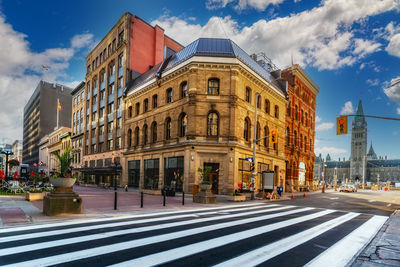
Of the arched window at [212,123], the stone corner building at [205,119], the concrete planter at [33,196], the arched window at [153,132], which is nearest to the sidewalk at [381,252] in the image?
the concrete planter at [33,196]

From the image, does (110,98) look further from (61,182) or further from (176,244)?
(176,244)

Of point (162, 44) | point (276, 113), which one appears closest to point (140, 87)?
point (162, 44)

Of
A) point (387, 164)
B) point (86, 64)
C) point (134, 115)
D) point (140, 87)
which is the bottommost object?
point (387, 164)

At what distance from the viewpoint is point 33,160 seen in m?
110

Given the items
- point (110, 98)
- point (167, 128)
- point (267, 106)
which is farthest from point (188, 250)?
point (110, 98)

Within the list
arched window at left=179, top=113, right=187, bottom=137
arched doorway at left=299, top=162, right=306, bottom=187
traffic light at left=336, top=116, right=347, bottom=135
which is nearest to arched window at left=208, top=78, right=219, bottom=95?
arched window at left=179, top=113, right=187, bottom=137

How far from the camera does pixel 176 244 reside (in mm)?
6012

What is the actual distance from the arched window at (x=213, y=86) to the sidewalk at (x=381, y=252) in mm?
20219

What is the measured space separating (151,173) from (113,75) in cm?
2082

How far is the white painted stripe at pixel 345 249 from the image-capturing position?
509cm

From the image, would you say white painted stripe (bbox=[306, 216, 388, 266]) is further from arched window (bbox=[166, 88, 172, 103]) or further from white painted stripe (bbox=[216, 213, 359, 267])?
arched window (bbox=[166, 88, 172, 103])

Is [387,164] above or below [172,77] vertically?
below

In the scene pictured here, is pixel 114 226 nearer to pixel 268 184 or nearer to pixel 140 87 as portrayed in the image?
pixel 268 184

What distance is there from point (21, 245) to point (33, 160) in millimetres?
124878
